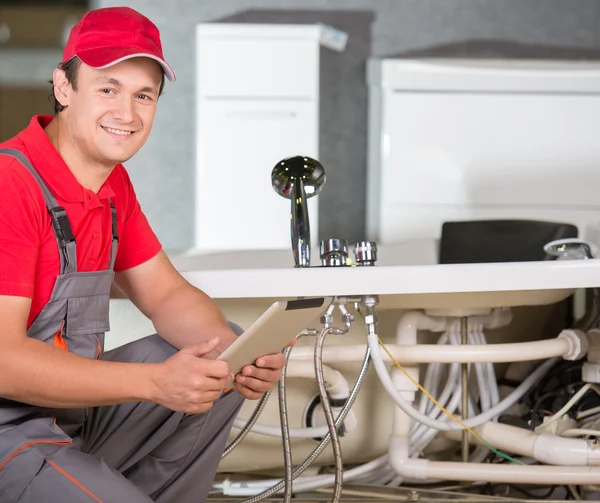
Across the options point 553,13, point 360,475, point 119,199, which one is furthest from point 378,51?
point 119,199

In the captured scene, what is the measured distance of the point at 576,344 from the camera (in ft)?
5.81

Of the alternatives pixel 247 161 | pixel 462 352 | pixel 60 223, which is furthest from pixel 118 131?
pixel 247 161

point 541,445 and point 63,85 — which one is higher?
point 63,85

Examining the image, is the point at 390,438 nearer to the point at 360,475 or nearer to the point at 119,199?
the point at 360,475

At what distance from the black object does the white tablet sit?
1021 millimetres

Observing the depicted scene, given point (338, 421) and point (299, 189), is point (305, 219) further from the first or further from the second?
point (338, 421)

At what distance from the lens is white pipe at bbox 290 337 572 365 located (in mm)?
1704

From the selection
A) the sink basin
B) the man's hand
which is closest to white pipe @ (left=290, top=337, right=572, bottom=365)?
the sink basin

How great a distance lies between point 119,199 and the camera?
1.52 m

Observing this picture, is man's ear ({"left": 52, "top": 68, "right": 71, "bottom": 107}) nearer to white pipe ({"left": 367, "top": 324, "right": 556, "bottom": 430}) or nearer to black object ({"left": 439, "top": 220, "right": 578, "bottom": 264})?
white pipe ({"left": 367, "top": 324, "right": 556, "bottom": 430})

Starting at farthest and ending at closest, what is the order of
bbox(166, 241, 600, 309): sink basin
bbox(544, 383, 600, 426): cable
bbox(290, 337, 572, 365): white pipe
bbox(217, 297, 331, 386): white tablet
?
bbox(544, 383, 600, 426): cable < bbox(290, 337, 572, 365): white pipe < bbox(166, 241, 600, 309): sink basin < bbox(217, 297, 331, 386): white tablet

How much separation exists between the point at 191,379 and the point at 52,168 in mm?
375

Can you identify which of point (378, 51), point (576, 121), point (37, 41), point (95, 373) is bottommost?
point (95, 373)

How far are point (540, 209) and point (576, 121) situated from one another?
0.34 meters
